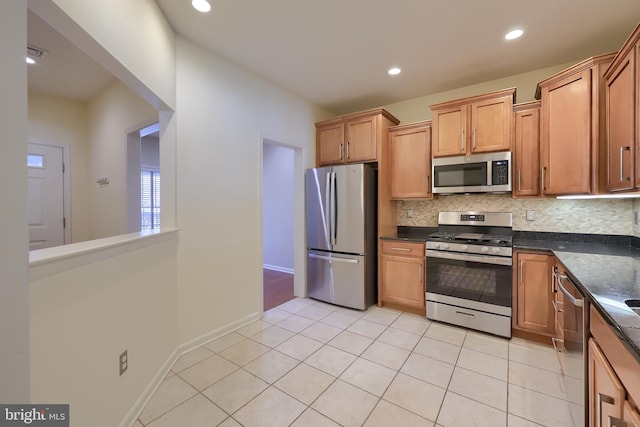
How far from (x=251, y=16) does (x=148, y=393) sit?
2819 millimetres

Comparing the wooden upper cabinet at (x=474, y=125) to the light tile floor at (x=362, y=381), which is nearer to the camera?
the light tile floor at (x=362, y=381)

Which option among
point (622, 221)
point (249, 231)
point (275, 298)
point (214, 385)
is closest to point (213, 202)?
point (249, 231)

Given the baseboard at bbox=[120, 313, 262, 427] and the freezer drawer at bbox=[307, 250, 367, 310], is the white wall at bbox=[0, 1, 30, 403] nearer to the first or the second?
the baseboard at bbox=[120, 313, 262, 427]

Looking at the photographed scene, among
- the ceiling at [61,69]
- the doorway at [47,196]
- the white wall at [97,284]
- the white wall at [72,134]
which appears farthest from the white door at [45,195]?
the white wall at [97,284]

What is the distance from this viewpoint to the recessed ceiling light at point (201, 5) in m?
1.84

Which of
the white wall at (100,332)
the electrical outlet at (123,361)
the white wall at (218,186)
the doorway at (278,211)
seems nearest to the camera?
the white wall at (100,332)

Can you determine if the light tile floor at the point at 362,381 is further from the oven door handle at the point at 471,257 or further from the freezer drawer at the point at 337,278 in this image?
the oven door handle at the point at 471,257

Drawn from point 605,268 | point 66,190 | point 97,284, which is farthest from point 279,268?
point 605,268

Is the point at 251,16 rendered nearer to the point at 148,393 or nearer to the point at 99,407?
the point at 99,407

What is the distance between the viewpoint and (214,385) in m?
1.85

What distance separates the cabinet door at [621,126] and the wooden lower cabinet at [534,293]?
2.55 feet

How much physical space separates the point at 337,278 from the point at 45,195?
12.7 ft

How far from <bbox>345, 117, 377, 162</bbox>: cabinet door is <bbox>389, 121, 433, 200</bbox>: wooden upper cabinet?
280 millimetres

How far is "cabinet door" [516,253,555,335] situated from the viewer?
2.27 meters
